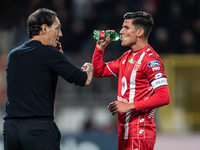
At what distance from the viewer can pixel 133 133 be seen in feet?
11.0

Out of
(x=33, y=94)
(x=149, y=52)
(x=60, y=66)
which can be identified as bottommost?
(x=33, y=94)

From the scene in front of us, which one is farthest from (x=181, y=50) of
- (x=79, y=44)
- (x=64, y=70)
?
(x=64, y=70)

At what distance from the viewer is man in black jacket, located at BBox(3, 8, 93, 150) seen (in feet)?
9.32

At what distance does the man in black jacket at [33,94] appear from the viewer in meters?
2.84

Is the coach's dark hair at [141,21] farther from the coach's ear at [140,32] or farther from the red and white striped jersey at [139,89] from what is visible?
the red and white striped jersey at [139,89]

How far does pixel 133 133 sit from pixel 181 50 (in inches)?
216

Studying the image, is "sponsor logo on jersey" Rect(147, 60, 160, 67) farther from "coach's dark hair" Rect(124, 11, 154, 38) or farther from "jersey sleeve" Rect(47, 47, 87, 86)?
"jersey sleeve" Rect(47, 47, 87, 86)

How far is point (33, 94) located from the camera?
9.48 ft

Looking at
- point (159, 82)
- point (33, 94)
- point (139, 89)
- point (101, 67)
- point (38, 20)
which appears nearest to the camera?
point (33, 94)

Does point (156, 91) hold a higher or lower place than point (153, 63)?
lower

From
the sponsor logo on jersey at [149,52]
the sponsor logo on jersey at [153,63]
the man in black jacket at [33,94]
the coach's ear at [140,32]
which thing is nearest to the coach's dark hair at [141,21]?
the coach's ear at [140,32]

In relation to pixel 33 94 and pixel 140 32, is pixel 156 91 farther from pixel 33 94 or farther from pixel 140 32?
pixel 33 94

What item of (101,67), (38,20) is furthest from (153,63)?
(38,20)

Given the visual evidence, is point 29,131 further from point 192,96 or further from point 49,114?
point 192,96
